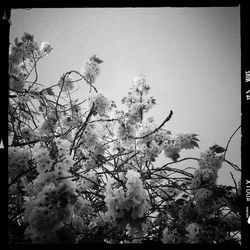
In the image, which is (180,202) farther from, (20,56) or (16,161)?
(20,56)

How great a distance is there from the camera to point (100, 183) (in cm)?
224

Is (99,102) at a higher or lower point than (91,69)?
lower

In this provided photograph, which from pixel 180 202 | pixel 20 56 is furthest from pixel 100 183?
pixel 20 56

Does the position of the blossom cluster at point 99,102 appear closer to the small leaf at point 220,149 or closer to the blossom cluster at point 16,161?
the blossom cluster at point 16,161

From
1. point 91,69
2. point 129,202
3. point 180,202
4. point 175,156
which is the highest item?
point 91,69

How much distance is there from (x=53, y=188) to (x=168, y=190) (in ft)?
4.94

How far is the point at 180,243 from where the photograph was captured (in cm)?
173

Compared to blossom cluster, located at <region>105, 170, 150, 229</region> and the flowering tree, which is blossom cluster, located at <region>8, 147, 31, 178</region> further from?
blossom cluster, located at <region>105, 170, 150, 229</region>

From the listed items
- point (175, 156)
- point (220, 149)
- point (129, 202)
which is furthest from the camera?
point (175, 156)

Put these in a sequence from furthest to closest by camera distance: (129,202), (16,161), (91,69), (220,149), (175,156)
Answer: (91,69)
(175,156)
(220,149)
(16,161)
(129,202)

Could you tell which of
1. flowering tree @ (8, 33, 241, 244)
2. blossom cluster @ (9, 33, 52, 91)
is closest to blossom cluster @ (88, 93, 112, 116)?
flowering tree @ (8, 33, 241, 244)

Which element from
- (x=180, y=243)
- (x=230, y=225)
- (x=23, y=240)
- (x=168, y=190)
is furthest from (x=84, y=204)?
(x=230, y=225)

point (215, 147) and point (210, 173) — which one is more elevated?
point (215, 147)
